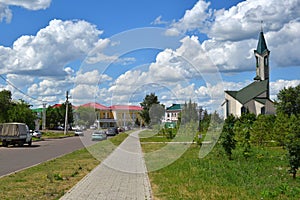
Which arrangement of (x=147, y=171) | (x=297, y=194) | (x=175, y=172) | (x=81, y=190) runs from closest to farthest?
(x=297, y=194), (x=81, y=190), (x=175, y=172), (x=147, y=171)

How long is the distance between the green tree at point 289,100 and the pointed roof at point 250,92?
55.9ft

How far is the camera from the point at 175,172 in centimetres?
1500

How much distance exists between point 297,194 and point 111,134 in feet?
173

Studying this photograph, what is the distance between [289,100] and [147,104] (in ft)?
141

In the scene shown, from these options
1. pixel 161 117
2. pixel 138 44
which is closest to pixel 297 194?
pixel 138 44

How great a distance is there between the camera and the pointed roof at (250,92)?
88262 millimetres

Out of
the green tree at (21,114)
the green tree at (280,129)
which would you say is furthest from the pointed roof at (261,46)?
the green tree at (280,129)

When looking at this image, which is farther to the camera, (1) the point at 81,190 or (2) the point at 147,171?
(2) the point at 147,171

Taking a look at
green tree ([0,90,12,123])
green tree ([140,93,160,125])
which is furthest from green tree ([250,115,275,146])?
green tree ([0,90,12,123])

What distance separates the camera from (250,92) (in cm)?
Answer: 9088

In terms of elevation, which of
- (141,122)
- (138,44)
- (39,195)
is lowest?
(39,195)

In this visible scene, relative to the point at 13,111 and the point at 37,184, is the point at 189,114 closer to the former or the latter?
the point at 13,111

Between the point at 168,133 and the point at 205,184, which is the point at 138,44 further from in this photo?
the point at 168,133

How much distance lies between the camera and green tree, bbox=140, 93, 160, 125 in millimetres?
29902
